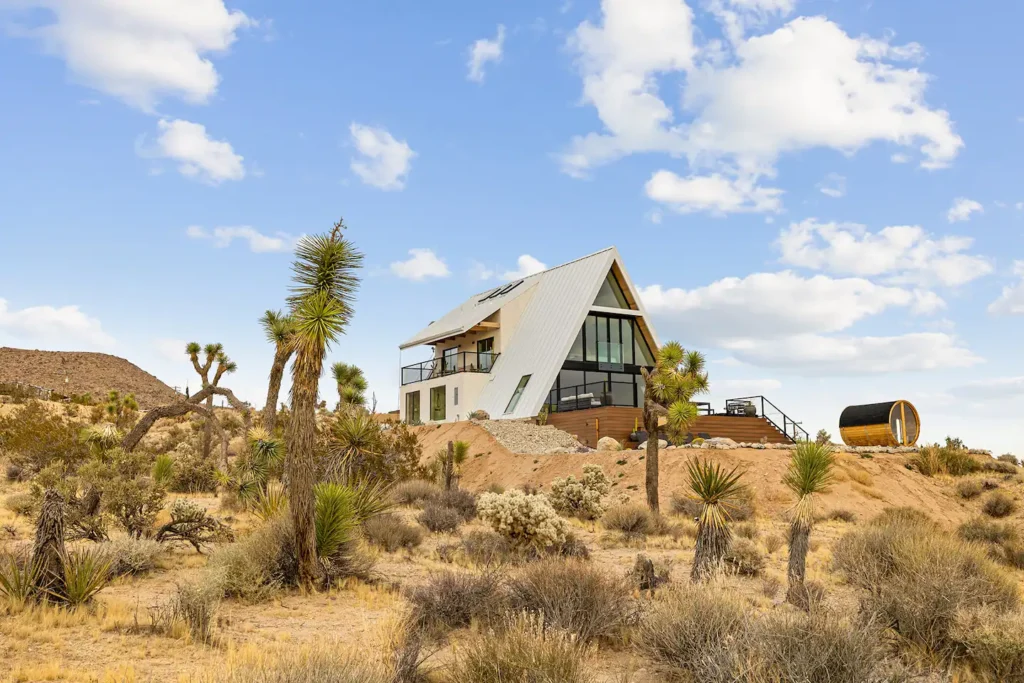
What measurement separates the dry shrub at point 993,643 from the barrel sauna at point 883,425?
84.9 ft

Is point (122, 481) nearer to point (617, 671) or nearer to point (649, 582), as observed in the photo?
point (649, 582)

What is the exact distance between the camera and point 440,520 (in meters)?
18.0

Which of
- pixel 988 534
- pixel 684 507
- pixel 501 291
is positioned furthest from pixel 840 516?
pixel 501 291

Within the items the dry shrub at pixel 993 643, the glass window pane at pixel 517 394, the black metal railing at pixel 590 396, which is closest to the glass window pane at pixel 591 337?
the black metal railing at pixel 590 396

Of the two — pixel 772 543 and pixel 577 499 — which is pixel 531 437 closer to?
pixel 577 499

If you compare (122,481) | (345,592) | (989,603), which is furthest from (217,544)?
(989,603)

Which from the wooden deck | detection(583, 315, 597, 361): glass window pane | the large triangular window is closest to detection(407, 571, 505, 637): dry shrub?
the wooden deck

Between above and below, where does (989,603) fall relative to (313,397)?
below

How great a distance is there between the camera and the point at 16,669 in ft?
22.0

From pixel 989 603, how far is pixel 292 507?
8703 mm

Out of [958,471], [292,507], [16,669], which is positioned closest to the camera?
[16,669]

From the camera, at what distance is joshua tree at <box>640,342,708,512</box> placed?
2069cm

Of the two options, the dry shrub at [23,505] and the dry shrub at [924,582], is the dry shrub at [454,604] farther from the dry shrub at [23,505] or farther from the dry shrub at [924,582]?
the dry shrub at [23,505]

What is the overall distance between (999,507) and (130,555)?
24.8 metres
